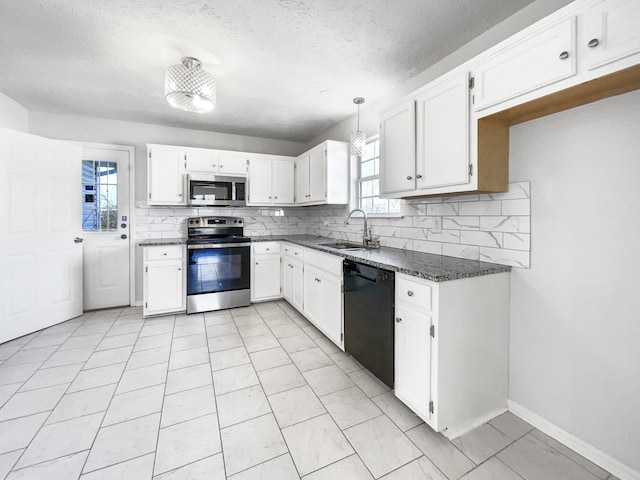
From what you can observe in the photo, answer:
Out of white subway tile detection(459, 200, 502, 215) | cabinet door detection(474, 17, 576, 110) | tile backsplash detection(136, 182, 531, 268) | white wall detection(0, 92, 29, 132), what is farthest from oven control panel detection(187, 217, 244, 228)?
cabinet door detection(474, 17, 576, 110)

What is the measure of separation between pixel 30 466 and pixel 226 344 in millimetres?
1432

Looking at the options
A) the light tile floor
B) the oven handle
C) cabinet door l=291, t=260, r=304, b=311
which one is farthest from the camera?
the oven handle

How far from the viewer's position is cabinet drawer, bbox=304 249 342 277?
8.21ft

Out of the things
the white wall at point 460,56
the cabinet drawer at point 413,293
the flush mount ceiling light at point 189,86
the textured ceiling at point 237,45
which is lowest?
the cabinet drawer at point 413,293

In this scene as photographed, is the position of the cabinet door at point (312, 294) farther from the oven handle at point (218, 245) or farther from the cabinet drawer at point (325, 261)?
the oven handle at point (218, 245)

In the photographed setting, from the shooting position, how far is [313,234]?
4.67 metres

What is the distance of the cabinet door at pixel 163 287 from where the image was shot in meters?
3.38

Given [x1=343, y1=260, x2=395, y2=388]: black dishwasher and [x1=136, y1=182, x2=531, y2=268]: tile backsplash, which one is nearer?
[x1=136, y1=182, x2=531, y2=268]: tile backsplash

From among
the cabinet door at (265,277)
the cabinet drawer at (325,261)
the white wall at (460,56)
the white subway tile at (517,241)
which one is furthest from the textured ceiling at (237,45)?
the cabinet door at (265,277)

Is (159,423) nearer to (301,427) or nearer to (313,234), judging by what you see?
(301,427)

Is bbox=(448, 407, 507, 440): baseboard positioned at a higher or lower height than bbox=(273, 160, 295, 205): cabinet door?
lower

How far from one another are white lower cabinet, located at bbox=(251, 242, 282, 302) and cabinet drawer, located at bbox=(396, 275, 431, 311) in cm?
249

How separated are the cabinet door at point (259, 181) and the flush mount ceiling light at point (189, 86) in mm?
1723

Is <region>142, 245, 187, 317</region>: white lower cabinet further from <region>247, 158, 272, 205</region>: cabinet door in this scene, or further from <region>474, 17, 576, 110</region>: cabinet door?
<region>474, 17, 576, 110</region>: cabinet door
